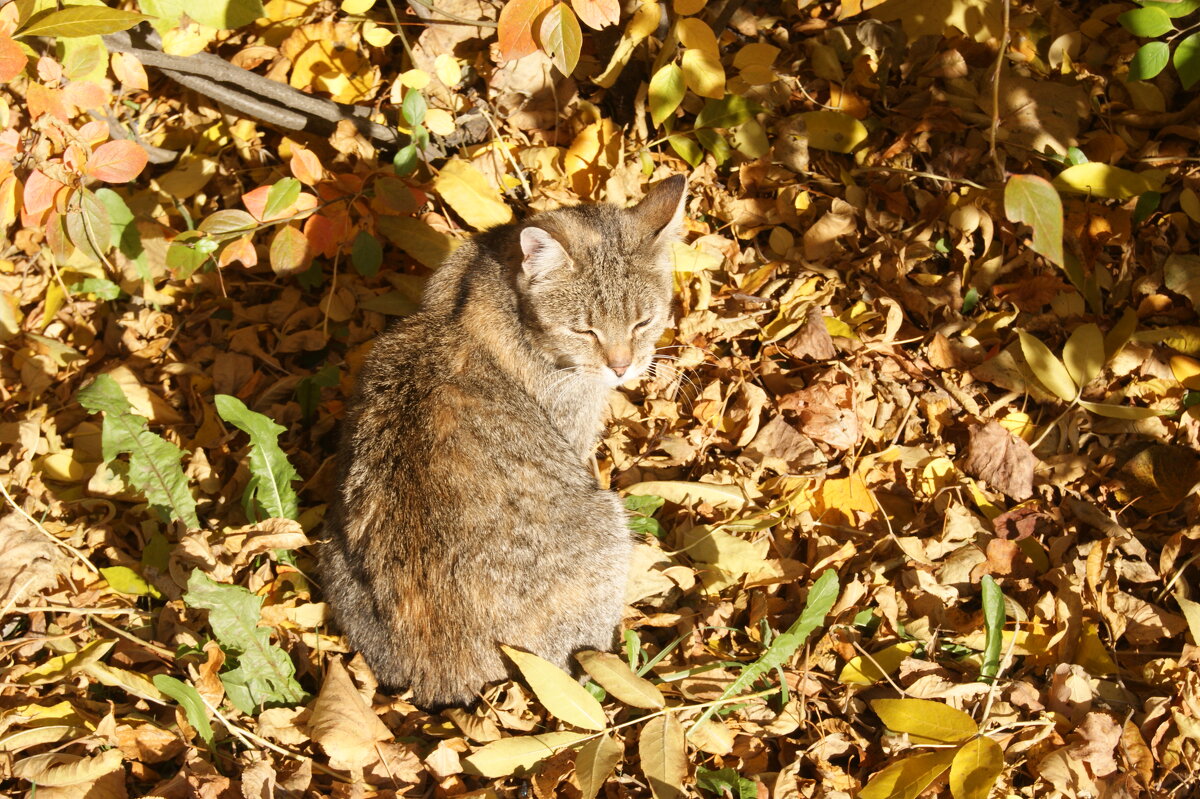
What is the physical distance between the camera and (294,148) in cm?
441

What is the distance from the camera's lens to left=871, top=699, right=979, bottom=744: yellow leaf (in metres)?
3.39

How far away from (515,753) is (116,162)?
10.2 ft

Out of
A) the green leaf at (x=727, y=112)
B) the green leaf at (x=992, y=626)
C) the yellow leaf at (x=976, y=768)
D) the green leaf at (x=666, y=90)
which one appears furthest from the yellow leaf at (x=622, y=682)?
the green leaf at (x=727, y=112)

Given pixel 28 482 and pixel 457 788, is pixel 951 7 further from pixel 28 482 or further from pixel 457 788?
pixel 28 482

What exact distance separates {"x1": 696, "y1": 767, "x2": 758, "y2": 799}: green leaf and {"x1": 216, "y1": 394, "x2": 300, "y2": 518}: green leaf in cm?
220

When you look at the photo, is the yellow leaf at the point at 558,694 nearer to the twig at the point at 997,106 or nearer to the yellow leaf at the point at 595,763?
the yellow leaf at the point at 595,763

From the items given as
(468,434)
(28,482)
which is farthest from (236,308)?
(468,434)

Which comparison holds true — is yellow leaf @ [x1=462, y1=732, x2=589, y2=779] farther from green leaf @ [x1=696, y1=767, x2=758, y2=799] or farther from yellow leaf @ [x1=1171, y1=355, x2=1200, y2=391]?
yellow leaf @ [x1=1171, y1=355, x2=1200, y2=391]

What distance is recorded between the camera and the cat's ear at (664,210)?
167 inches

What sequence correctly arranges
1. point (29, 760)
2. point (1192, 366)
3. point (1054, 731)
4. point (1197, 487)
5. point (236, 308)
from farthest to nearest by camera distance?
point (236, 308) → point (1192, 366) → point (1197, 487) → point (1054, 731) → point (29, 760)

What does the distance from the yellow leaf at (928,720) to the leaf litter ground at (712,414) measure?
2cm

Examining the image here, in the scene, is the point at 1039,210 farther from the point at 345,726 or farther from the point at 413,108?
the point at 345,726

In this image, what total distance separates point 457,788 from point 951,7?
4.25 meters

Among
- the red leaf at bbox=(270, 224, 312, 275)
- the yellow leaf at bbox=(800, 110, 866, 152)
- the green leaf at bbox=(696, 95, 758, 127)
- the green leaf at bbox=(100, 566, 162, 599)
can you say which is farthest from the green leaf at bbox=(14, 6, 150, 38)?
the yellow leaf at bbox=(800, 110, 866, 152)
